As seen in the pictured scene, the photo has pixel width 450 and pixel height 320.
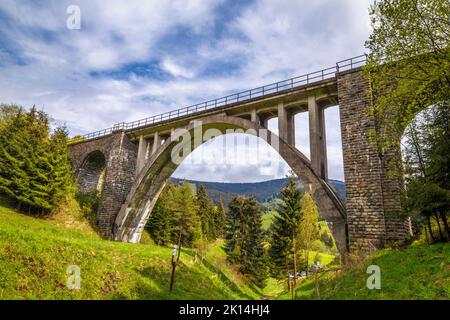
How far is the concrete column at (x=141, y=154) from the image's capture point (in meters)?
26.1

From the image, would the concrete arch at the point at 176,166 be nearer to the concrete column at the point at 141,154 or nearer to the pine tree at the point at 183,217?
the concrete column at the point at 141,154

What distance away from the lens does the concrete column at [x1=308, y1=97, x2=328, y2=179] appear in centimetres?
1585

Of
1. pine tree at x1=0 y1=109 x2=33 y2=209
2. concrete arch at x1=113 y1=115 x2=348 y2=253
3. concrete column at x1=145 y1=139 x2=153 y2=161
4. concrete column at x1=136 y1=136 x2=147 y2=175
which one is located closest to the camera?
concrete arch at x1=113 y1=115 x2=348 y2=253

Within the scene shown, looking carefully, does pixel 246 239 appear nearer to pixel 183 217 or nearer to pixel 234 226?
pixel 234 226

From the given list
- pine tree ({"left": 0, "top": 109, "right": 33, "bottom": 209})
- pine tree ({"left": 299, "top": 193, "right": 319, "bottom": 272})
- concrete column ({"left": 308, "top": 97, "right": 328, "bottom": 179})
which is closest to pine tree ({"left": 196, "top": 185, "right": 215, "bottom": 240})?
pine tree ({"left": 0, "top": 109, "right": 33, "bottom": 209})

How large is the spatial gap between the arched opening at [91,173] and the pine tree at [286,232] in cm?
1866

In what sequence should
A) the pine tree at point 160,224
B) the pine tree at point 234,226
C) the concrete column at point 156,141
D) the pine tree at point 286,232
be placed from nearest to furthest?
the pine tree at point 286,232, the concrete column at point 156,141, the pine tree at point 160,224, the pine tree at point 234,226

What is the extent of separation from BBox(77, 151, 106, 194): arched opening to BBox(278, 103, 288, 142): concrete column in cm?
2003

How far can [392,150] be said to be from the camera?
1316 centimetres

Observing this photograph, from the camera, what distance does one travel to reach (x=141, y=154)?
26.6m

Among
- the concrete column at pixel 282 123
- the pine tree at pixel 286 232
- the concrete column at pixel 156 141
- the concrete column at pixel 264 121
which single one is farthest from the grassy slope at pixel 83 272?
the concrete column at pixel 156 141

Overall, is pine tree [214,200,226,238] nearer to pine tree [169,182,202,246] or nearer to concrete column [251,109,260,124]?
pine tree [169,182,202,246]

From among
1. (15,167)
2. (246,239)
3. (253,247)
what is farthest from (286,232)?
(15,167)
